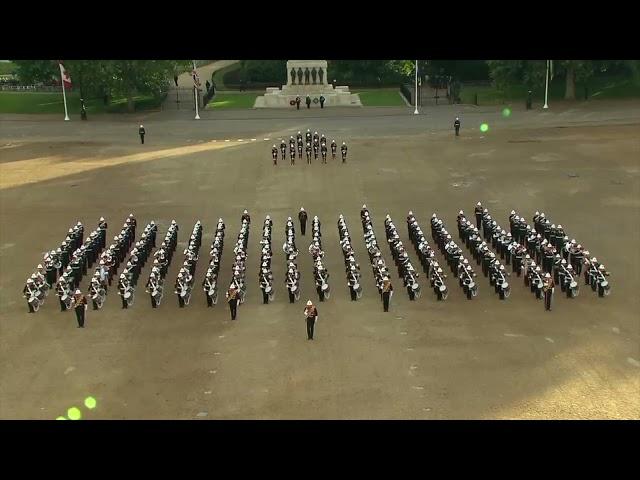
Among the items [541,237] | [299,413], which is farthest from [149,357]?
[541,237]

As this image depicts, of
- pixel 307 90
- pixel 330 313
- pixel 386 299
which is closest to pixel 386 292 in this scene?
pixel 386 299

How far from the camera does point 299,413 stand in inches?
508

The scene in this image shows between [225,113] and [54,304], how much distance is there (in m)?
35.9

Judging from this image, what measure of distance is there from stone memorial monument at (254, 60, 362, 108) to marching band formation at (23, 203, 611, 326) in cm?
3506

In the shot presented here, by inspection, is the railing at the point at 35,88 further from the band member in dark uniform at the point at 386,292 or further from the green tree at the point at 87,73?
the band member in dark uniform at the point at 386,292

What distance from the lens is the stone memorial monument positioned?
56188mm

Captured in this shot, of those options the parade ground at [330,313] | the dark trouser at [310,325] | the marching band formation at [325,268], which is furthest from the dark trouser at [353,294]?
the dark trouser at [310,325]

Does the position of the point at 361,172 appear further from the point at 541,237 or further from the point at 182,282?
the point at 182,282

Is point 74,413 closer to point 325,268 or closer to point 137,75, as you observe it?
point 325,268

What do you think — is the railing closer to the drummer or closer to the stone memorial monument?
the stone memorial monument

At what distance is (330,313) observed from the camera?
17.7 metres

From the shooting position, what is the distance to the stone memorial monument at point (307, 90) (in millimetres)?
56188

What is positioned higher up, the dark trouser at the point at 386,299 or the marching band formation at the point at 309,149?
the marching band formation at the point at 309,149

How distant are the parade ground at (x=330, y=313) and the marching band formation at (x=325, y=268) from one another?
0.32 m
